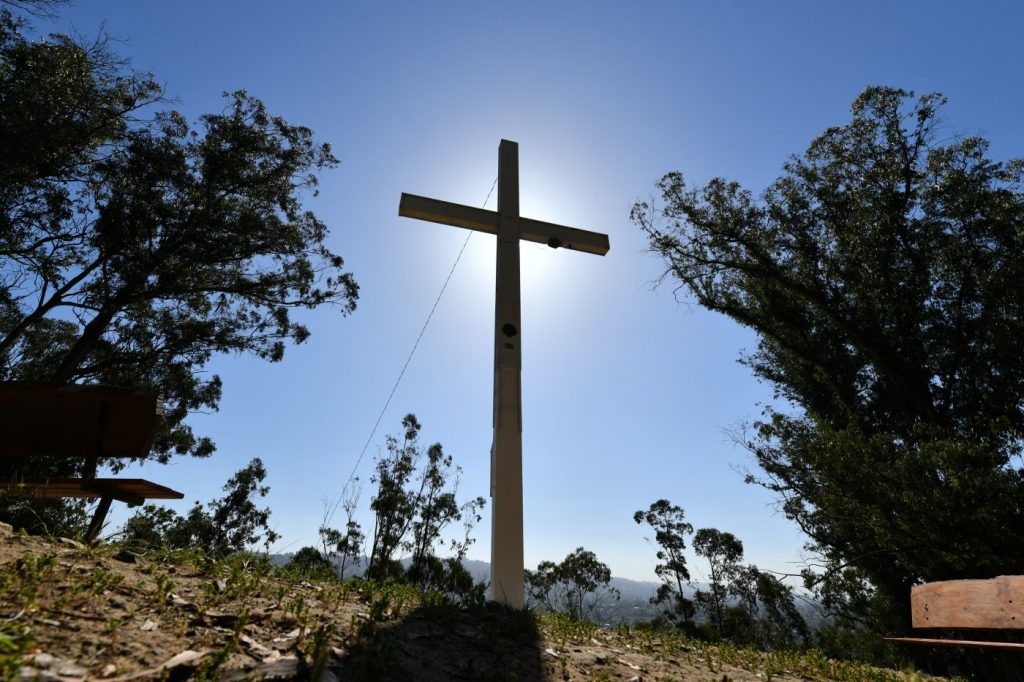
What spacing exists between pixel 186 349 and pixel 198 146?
6.21m

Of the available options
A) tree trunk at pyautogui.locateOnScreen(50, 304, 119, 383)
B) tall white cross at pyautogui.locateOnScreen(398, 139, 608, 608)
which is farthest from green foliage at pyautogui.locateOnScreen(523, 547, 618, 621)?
tall white cross at pyautogui.locateOnScreen(398, 139, 608, 608)

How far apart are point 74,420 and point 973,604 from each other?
6803mm

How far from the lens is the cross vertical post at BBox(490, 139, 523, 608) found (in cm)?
449

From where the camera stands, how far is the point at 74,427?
379cm

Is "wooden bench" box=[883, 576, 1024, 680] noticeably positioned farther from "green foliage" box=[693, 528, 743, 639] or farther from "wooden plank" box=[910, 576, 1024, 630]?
"green foliage" box=[693, 528, 743, 639]

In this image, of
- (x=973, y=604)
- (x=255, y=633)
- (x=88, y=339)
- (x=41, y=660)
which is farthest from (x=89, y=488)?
(x=88, y=339)

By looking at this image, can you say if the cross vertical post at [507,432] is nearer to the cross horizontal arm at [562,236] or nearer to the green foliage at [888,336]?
the cross horizontal arm at [562,236]

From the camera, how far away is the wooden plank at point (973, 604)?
10.7ft

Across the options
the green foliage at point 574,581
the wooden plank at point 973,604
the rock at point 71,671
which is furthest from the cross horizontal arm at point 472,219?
the green foliage at point 574,581

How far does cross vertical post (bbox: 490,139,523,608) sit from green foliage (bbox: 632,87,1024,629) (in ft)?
27.5

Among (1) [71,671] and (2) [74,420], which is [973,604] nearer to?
(1) [71,671]

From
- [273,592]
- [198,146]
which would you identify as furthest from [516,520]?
[198,146]

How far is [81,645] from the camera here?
72.4 inches

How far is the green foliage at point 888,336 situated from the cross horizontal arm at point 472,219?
317 inches
